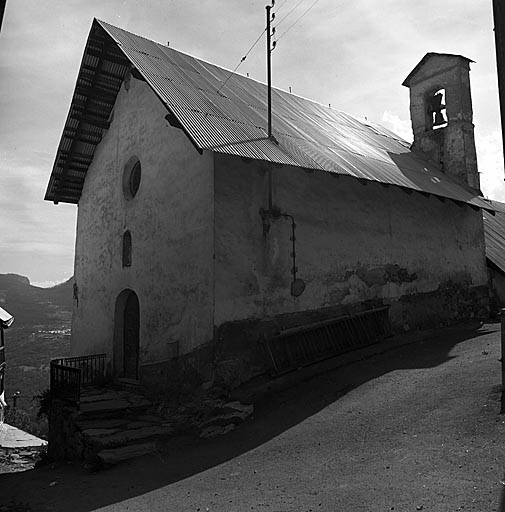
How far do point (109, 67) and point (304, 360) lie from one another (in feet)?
27.8

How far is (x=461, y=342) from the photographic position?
10.5 metres

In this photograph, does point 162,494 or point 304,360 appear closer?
point 162,494

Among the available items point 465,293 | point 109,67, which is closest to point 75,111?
point 109,67

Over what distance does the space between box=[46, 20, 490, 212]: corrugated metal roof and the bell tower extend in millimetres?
1519

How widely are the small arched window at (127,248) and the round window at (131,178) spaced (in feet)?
3.15

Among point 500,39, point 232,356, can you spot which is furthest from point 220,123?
point 500,39

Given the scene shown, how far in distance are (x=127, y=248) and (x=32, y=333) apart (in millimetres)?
55510

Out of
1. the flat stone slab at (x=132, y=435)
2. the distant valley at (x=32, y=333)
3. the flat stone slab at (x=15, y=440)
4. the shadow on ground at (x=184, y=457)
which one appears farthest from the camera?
the distant valley at (x=32, y=333)

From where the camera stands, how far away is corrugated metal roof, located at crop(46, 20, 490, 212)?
8.84 metres

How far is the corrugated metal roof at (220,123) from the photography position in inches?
348

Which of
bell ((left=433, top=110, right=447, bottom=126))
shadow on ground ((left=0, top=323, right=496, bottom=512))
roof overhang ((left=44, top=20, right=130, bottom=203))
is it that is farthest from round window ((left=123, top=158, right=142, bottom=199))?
bell ((left=433, top=110, right=447, bottom=126))

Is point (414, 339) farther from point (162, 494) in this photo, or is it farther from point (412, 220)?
point (162, 494)

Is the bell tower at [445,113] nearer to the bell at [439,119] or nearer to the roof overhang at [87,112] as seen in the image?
the bell at [439,119]

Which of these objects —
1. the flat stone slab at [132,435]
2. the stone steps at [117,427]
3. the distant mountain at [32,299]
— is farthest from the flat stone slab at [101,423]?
the distant mountain at [32,299]
